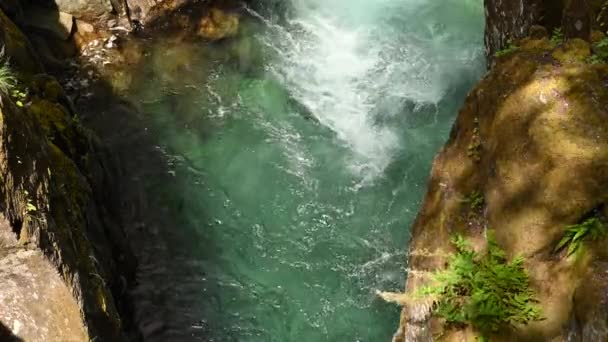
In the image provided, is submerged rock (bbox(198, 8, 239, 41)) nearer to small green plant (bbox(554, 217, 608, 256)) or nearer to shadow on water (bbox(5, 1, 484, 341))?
shadow on water (bbox(5, 1, 484, 341))

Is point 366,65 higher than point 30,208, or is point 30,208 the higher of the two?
point 366,65

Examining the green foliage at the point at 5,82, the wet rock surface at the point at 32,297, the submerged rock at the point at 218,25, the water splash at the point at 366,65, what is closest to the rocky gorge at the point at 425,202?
the wet rock surface at the point at 32,297

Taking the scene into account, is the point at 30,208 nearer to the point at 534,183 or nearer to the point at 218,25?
the point at 534,183

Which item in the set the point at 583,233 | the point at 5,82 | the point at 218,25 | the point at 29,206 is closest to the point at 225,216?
the point at 5,82

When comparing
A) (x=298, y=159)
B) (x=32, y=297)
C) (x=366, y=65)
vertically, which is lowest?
(x=32, y=297)

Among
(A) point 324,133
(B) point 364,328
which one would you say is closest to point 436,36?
(A) point 324,133

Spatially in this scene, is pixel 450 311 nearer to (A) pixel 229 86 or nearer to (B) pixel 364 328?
(B) pixel 364 328

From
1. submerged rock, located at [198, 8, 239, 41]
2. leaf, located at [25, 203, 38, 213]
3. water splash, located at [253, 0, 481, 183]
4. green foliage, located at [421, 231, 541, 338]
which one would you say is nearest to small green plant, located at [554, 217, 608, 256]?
green foliage, located at [421, 231, 541, 338]
